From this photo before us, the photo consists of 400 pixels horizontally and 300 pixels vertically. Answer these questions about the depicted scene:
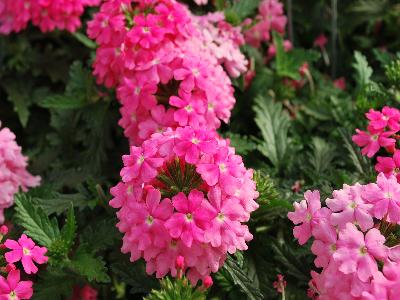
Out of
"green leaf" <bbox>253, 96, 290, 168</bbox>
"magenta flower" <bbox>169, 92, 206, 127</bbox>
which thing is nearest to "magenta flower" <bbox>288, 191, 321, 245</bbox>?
"magenta flower" <bbox>169, 92, 206, 127</bbox>

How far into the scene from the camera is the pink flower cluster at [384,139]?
2.08m

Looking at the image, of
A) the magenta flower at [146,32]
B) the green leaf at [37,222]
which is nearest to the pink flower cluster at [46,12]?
the magenta flower at [146,32]

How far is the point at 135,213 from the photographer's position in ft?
6.29

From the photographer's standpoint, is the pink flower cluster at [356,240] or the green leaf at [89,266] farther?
the green leaf at [89,266]

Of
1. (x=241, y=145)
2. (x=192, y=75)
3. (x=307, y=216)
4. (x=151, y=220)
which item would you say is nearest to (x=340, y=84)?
(x=241, y=145)

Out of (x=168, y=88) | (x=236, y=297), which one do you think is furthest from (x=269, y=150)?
(x=236, y=297)

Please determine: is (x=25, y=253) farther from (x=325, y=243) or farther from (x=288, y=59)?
(x=288, y=59)

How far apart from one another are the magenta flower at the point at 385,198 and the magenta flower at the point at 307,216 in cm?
15

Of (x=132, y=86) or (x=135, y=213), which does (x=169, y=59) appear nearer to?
(x=132, y=86)

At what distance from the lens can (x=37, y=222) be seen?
7.34 ft

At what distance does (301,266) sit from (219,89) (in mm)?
719

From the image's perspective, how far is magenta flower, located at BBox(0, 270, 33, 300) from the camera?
187 centimetres

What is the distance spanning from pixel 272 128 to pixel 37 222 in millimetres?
1112

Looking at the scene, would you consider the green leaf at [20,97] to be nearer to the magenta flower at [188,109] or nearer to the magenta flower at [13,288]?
the magenta flower at [188,109]
